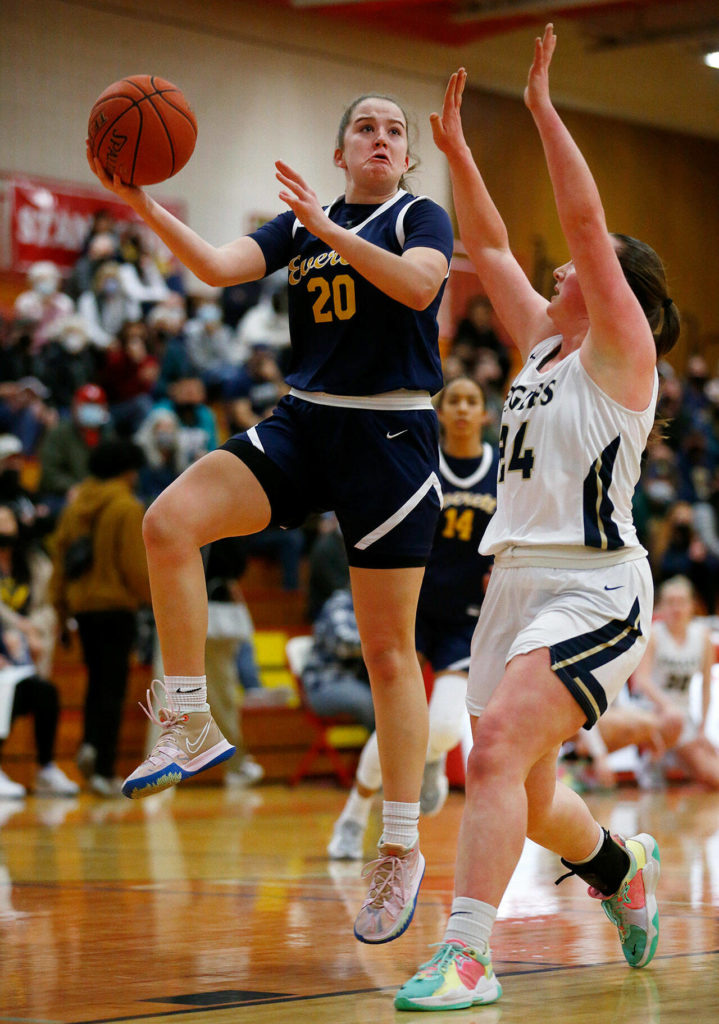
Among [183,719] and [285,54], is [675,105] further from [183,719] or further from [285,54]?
[183,719]

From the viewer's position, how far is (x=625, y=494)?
3.36m

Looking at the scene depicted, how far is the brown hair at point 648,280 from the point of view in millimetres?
3449

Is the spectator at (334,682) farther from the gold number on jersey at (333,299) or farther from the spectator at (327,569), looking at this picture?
the gold number on jersey at (333,299)

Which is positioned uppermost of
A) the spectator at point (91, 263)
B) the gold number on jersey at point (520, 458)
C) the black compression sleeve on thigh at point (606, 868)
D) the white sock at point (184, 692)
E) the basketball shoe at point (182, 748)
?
the gold number on jersey at point (520, 458)

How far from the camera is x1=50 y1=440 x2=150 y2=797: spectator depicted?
31.6ft

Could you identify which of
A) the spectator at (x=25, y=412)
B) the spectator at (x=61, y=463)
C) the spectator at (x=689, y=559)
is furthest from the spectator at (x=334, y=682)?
the spectator at (x=689, y=559)

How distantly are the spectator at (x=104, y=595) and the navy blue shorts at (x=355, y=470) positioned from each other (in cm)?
586

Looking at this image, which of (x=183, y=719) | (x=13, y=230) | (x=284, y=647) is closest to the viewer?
(x=183, y=719)

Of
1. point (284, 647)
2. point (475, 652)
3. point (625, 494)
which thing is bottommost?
point (284, 647)

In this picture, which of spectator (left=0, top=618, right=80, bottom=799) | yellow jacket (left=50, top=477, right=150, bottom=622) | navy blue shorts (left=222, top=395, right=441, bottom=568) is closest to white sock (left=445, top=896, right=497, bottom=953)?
navy blue shorts (left=222, top=395, right=441, bottom=568)

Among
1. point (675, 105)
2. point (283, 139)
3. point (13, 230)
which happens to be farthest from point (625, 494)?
point (675, 105)

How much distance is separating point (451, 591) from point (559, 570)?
3180 mm

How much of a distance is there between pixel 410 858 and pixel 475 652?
727 mm

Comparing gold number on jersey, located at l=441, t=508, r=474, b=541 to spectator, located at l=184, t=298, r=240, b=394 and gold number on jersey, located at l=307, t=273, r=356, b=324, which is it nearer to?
gold number on jersey, located at l=307, t=273, r=356, b=324
